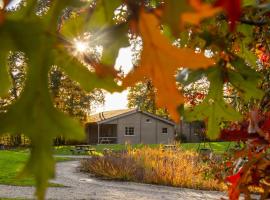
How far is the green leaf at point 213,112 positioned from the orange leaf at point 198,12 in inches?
28.9

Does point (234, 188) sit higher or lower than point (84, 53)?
lower

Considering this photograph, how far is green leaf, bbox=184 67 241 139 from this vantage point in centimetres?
118

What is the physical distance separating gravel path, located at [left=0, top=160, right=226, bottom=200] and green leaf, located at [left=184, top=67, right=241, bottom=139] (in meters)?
10.3

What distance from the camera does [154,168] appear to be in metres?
16.1

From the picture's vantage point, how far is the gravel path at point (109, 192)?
38.0ft

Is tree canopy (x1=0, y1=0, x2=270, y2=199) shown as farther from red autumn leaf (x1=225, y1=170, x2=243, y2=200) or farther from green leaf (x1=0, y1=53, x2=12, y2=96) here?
red autumn leaf (x1=225, y1=170, x2=243, y2=200)

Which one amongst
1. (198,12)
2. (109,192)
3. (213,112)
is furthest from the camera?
(109,192)

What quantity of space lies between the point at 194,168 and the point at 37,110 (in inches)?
618

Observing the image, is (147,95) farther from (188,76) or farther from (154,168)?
(154,168)

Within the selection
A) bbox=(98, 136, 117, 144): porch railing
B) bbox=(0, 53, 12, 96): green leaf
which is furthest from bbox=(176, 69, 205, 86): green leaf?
bbox=(98, 136, 117, 144): porch railing

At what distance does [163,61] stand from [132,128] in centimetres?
4828

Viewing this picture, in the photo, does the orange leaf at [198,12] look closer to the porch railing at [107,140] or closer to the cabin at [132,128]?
the cabin at [132,128]

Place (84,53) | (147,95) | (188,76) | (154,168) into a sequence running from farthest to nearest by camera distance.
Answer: (154,168)
(147,95)
(188,76)
(84,53)

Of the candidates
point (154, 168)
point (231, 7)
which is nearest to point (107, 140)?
point (154, 168)
